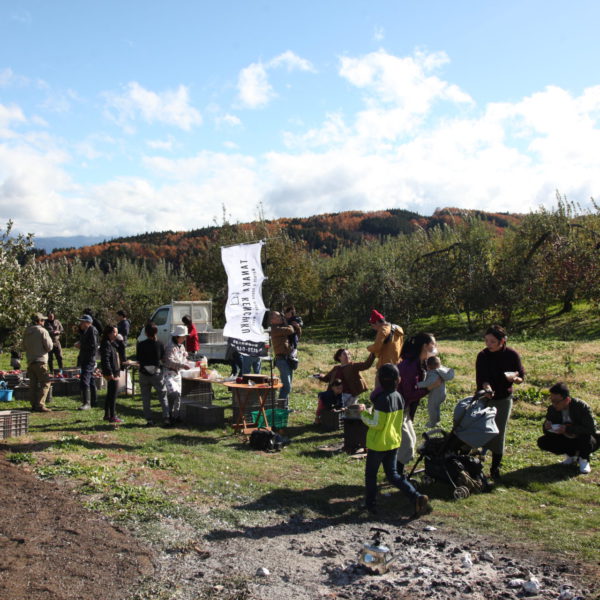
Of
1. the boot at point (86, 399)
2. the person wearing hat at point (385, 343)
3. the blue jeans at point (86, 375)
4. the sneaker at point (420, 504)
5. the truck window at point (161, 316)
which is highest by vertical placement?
the truck window at point (161, 316)

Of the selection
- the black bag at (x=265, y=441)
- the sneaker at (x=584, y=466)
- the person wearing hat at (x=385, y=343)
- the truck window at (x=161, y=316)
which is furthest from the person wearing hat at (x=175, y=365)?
the truck window at (x=161, y=316)

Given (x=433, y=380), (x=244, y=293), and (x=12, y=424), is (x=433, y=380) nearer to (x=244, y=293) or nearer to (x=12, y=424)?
(x=244, y=293)

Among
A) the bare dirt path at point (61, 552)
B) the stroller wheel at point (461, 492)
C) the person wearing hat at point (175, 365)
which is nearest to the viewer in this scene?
the bare dirt path at point (61, 552)

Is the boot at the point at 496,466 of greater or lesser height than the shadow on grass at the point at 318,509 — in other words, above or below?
above

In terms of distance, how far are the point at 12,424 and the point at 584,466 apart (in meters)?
7.98

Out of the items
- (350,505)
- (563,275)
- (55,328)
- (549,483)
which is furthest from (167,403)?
(563,275)

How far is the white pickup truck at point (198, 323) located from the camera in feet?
58.9

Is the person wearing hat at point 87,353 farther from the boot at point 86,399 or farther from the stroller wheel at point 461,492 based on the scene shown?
the stroller wheel at point 461,492

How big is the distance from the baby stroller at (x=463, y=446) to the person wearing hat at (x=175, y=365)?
4.48m

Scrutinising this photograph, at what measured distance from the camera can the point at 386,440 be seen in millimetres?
6133

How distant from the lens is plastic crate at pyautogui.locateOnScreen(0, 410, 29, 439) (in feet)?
27.9

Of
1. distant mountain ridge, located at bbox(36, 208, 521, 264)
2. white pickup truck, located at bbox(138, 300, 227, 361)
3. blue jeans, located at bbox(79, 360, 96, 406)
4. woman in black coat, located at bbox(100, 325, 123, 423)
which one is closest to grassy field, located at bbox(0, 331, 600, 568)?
woman in black coat, located at bbox(100, 325, 123, 423)

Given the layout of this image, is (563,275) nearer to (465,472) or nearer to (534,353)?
(534,353)

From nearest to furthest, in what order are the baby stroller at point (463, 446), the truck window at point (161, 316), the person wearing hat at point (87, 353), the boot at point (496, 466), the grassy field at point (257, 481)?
the grassy field at point (257, 481) < the baby stroller at point (463, 446) < the boot at point (496, 466) < the person wearing hat at point (87, 353) < the truck window at point (161, 316)
